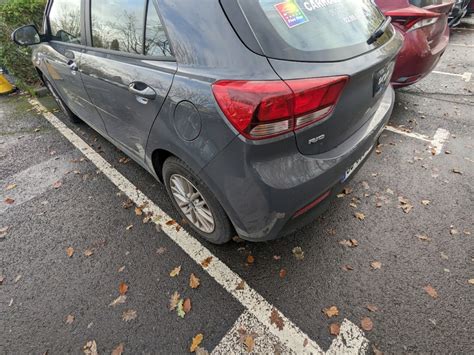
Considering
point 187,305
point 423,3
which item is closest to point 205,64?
point 187,305

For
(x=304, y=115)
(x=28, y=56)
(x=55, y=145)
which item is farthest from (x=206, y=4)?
(x=28, y=56)

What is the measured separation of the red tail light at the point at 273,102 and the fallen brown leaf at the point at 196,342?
132 centimetres

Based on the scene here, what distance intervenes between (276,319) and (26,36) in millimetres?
3964

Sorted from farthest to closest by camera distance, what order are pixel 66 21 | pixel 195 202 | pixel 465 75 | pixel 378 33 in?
pixel 465 75
pixel 66 21
pixel 195 202
pixel 378 33

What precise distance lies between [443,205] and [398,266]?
911mm

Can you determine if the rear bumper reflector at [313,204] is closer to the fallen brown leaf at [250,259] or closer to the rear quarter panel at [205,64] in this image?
the rear quarter panel at [205,64]

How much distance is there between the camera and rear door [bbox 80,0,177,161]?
1.76 metres

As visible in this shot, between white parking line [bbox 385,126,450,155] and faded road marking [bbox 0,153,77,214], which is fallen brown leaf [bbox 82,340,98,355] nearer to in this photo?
faded road marking [bbox 0,153,77,214]

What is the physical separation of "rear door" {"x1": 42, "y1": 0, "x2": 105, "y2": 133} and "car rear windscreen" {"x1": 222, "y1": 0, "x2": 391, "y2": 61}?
6.33 ft

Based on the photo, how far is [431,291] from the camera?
1.93m

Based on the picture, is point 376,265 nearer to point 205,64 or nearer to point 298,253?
point 298,253

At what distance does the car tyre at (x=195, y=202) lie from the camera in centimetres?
195

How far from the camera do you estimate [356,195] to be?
107 inches

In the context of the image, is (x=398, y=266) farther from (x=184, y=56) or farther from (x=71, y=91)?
(x=71, y=91)
